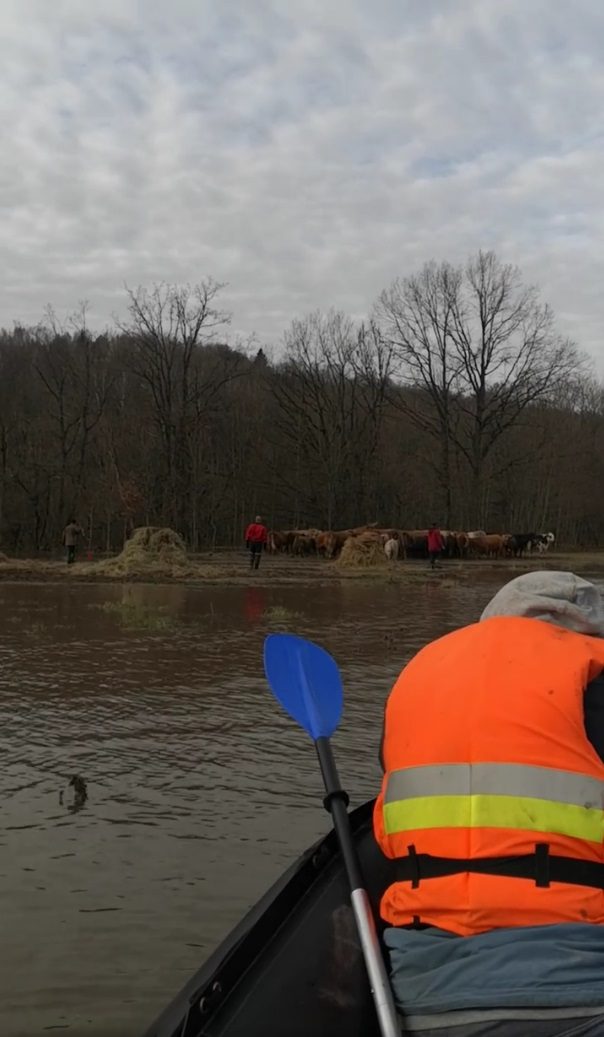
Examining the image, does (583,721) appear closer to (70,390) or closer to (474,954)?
(474,954)

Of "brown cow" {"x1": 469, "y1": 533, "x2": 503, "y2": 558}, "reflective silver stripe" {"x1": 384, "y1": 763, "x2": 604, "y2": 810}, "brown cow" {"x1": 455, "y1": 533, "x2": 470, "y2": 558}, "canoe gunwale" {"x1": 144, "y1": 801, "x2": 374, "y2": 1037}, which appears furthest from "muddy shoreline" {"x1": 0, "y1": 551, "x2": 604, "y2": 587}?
"reflective silver stripe" {"x1": 384, "y1": 763, "x2": 604, "y2": 810}

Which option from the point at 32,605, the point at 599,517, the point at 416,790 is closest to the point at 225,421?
the point at 599,517

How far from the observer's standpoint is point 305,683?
158 inches

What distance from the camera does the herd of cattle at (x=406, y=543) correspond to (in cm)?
4075

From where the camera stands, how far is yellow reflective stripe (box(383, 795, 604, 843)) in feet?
7.29

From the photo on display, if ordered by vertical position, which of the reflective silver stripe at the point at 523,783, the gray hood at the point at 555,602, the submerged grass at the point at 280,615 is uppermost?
the gray hood at the point at 555,602

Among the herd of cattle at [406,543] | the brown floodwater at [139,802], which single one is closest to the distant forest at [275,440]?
the herd of cattle at [406,543]

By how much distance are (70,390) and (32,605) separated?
41178mm

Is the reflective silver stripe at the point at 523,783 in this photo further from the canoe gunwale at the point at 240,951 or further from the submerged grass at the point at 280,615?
the submerged grass at the point at 280,615

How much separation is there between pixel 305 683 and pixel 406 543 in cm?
3745

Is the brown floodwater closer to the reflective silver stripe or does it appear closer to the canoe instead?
the canoe

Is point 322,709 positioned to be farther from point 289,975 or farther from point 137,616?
point 137,616

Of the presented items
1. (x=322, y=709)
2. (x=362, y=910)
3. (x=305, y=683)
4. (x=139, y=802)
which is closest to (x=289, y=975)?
(x=362, y=910)

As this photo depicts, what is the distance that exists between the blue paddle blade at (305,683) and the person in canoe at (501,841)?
1.23m
